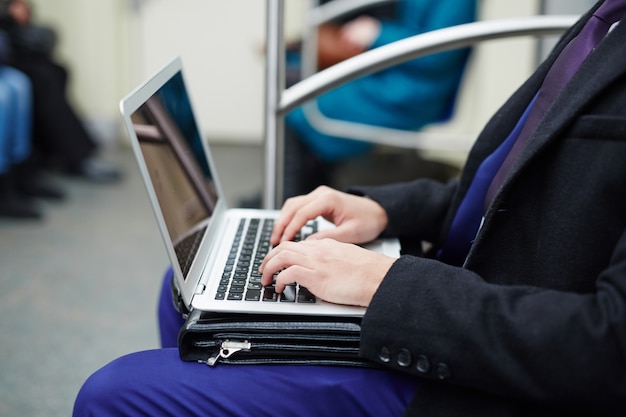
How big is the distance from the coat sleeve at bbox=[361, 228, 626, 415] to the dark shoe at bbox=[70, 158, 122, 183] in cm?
231

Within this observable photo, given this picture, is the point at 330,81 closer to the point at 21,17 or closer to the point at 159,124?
the point at 159,124

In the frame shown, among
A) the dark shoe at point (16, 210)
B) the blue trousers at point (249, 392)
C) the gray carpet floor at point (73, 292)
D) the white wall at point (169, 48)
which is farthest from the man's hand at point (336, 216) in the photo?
the white wall at point (169, 48)

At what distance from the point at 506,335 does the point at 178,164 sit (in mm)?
422

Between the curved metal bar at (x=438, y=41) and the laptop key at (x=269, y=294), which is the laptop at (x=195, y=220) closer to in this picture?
the laptop key at (x=269, y=294)

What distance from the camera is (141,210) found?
2383 mm

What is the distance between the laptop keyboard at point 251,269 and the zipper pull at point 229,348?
48 millimetres

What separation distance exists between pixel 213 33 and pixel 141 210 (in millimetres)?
1181

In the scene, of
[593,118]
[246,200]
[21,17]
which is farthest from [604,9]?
[21,17]

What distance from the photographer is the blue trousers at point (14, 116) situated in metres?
2.20

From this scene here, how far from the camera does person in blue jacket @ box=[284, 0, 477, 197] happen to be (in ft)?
6.36

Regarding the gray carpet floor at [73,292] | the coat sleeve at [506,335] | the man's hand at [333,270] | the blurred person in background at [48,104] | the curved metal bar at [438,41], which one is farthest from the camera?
the blurred person in background at [48,104]

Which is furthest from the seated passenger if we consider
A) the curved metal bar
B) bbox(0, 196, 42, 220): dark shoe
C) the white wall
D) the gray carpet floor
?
the white wall

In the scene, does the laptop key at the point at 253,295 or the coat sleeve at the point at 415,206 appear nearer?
the laptop key at the point at 253,295

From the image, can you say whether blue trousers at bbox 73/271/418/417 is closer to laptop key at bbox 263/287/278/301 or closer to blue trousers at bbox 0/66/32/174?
laptop key at bbox 263/287/278/301
